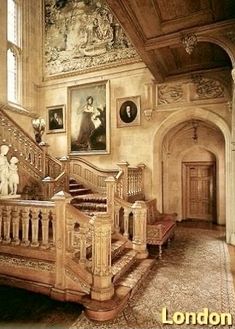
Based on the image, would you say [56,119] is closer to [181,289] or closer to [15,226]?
[15,226]

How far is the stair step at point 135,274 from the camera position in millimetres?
4070

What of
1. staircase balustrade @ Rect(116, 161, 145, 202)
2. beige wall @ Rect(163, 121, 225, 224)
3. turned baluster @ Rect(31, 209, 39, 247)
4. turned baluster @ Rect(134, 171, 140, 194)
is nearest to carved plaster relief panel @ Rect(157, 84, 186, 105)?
beige wall @ Rect(163, 121, 225, 224)

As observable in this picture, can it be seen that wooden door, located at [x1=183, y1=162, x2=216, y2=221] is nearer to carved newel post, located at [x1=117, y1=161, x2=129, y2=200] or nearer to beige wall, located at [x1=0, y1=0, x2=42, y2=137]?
carved newel post, located at [x1=117, y1=161, x2=129, y2=200]

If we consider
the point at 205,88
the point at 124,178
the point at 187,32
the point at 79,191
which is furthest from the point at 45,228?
the point at 205,88

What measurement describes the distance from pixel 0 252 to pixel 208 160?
28.0 ft

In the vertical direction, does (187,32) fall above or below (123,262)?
above

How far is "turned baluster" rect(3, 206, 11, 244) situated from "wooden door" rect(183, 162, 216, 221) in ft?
25.9

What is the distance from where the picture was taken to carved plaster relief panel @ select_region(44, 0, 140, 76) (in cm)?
917

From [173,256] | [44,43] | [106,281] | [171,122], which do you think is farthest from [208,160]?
[44,43]

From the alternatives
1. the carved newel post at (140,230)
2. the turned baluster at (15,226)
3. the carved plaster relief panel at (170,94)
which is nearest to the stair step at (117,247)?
the carved newel post at (140,230)

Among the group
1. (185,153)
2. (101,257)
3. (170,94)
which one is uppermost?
(170,94)

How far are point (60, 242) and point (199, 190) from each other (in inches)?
313

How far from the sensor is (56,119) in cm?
1021

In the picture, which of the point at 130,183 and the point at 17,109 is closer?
the point at 130,183
